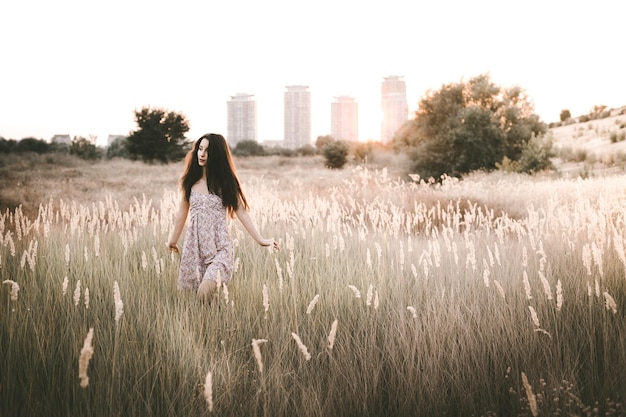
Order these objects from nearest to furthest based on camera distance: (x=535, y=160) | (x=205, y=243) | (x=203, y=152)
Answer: (x=205, y=243)
(x=203, y=152)
(x=535, y=160)

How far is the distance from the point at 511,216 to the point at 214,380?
27.2 feet

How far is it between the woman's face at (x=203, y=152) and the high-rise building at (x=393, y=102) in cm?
6616

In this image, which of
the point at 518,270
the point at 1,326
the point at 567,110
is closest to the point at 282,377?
the point at 1,326

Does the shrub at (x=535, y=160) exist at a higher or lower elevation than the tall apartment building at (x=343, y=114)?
lower

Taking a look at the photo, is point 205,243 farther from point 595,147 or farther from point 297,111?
point 297,111

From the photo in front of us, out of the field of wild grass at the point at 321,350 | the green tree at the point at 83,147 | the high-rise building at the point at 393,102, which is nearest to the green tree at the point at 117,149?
the green tree at the point at 83,147

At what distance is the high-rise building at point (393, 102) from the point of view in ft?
243

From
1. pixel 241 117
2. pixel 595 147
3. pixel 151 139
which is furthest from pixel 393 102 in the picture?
pixel 595 147

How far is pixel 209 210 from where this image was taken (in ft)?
13.6

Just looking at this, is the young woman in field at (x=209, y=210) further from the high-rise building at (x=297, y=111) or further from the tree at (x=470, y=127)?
the high-rise building at (x=297, y=111)

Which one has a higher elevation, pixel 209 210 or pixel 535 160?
pixel 535 160

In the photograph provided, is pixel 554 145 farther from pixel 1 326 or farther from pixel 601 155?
pixel 1 326

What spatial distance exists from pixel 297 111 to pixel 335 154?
39763 mm

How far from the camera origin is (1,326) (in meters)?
2.68
